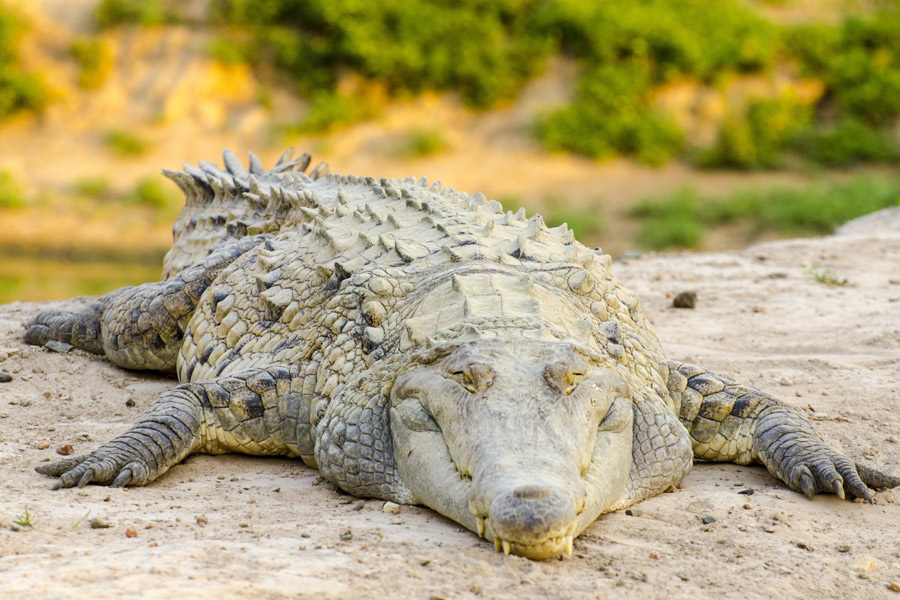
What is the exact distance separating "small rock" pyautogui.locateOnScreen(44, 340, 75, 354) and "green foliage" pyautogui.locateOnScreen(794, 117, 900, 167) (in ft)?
53.5

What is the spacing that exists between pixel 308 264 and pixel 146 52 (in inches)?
688

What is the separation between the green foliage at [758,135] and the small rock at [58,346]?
15.1 metres

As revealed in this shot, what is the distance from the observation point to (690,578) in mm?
2539

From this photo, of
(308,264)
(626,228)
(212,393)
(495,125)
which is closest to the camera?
(212,393)

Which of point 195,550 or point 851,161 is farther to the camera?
point 851,161

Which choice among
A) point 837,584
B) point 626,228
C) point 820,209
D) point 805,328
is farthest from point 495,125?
point 837,584

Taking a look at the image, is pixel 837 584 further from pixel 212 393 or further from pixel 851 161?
pixel 851 161

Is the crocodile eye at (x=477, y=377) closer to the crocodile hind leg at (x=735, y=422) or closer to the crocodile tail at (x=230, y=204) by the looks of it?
the crocodile hind leg at (x=735, y=422)

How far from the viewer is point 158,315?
4.77m

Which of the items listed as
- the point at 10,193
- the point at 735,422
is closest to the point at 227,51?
the point at 10,193

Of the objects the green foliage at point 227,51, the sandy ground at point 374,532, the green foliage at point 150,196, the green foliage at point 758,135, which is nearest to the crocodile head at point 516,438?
the sandy ground at point 374,532

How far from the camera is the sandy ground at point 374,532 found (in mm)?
2355

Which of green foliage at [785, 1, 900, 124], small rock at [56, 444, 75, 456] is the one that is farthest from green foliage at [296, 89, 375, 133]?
small rock at [56, 444, 75, 456]

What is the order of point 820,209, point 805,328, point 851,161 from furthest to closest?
point 851,161
point 820,209
point 805,328
